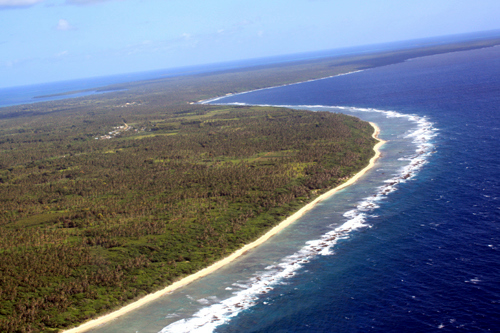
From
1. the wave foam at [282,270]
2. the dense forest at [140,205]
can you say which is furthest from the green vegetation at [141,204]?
the wave foam at [282,270]

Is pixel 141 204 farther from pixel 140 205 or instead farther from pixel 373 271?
pixel 373 271

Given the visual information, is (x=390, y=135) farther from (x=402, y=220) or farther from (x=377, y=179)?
(x=402, y=220)

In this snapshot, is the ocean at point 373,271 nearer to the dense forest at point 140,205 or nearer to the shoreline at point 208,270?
the shoreline at point 208,270

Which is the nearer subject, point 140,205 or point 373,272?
point 373,272

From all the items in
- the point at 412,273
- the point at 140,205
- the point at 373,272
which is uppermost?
the point at 140,205

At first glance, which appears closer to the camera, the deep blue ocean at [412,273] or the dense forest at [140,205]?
the deep blue ocean at [412,273]

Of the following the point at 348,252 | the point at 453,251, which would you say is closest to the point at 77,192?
the point at 348,252

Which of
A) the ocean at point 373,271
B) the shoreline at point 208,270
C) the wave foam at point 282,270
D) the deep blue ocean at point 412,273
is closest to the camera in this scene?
the deep blue ocean at point 412,273

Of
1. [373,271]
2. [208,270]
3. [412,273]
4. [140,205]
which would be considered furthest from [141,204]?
[412,273]

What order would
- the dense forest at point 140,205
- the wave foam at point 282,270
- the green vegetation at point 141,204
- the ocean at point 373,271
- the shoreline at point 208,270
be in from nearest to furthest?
the ocean at point 373,271 → the wave foam at point 282,270 → the shoreline at point 208,270 → the dense forest at point 140,205 → the green vegetation at point 141,204
